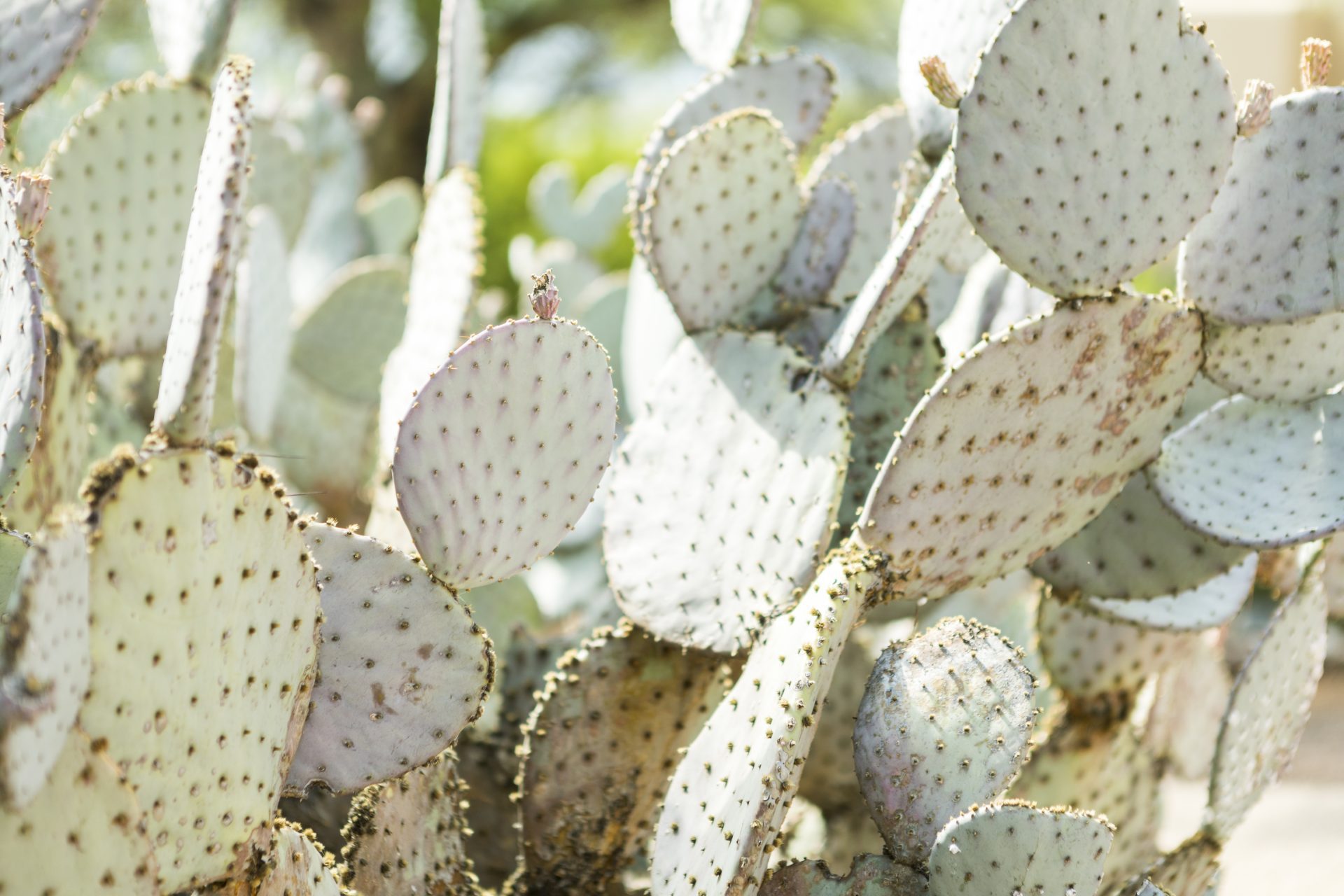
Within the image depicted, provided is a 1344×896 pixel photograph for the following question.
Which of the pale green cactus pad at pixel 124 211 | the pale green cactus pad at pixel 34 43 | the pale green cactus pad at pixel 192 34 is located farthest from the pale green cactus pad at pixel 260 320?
the pale green cactus pad at pixel 34 43

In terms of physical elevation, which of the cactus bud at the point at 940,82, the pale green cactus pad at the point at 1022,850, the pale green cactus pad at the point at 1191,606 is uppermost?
the cactus bud at the point at 940,82

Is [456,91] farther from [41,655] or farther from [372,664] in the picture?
[41,655]

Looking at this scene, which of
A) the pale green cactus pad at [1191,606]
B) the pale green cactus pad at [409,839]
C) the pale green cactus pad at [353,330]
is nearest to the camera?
the pale green cactus pad at [409,839]

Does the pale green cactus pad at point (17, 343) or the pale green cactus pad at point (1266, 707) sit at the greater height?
the pale green cactus pad at point (17, 343)

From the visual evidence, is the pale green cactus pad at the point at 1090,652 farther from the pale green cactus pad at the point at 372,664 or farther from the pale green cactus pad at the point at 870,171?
the pale green cactus pad at the point at 372,664

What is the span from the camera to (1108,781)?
2139 millimetres

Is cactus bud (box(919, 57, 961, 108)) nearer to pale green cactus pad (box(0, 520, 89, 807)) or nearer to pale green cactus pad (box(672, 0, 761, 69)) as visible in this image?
pale green cactus pad (box(672, 0, 761, 69))

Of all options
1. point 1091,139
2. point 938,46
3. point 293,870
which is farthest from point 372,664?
point 938,46

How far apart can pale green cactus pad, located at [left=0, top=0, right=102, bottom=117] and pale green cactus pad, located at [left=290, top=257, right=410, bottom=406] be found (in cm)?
118

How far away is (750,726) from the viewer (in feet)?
4.73

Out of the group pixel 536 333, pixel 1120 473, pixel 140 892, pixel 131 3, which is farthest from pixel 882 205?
pixel 131 3

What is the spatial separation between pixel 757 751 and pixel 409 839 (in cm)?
45

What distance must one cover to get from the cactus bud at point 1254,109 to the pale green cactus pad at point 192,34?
1.42 metres

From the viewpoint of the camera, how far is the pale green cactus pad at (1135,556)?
1.91 m
